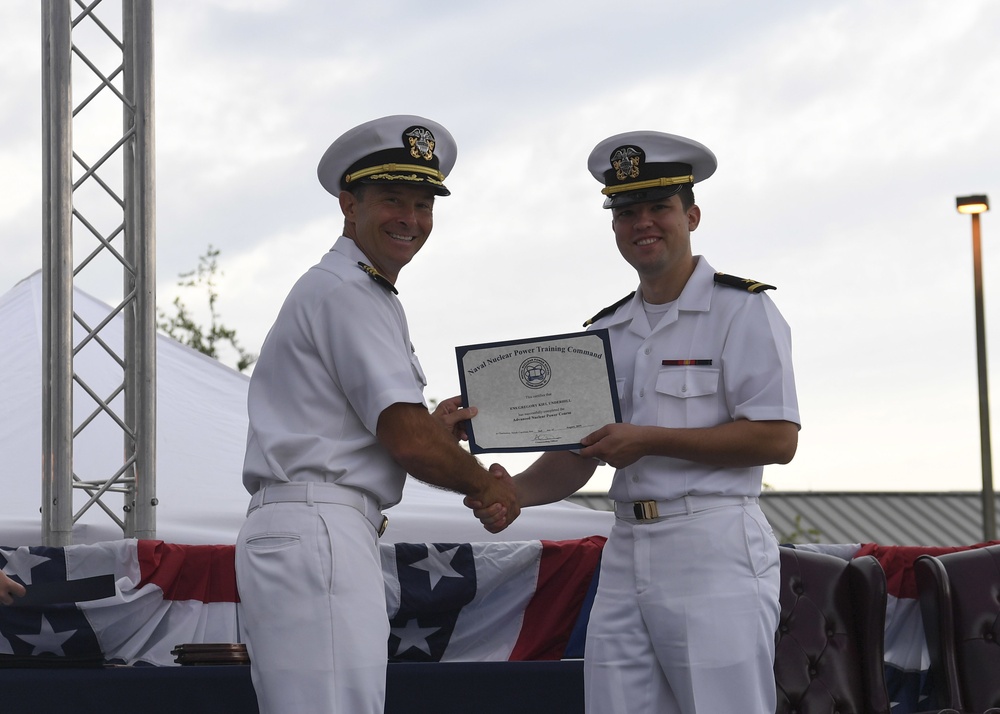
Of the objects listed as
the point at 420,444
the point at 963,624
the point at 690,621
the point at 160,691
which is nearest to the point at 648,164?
the point at 420,444

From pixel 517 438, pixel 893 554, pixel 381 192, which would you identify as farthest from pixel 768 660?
pixel 893 554

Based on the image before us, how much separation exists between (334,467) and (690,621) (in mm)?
924

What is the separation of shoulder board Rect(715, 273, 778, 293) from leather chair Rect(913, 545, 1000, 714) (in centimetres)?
204

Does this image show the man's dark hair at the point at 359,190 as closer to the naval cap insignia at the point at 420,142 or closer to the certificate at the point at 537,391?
the naval cap insignia at the point at 420,142

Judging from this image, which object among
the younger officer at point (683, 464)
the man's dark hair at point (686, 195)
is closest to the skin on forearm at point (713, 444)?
the younger officer at point (683, 464)

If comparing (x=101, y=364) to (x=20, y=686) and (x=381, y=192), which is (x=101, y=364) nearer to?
(x=20, y=686)

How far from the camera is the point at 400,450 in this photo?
2.67m

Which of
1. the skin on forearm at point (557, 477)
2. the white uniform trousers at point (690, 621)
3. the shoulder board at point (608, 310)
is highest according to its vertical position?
the shoulder board at point (608, 310)

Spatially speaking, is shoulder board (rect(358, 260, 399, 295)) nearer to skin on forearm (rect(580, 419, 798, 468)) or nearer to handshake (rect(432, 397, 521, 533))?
handshake (rect(432, 397, 521, 533))

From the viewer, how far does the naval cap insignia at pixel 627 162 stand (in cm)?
322

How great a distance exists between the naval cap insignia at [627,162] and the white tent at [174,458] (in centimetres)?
231

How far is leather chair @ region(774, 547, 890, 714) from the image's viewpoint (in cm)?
420

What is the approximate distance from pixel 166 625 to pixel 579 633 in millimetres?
1542

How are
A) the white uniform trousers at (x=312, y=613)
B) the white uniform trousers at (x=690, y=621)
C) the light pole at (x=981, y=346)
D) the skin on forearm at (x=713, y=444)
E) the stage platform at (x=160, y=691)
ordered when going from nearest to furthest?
the white uniform trousers at (x=312, y=613) → the white uniform trousers at (x=690, y=621) → the skin on forearm at (x=713, y=444) → the stage platform at (x=160, y=691) → the light pole at (x=981, y=346)
